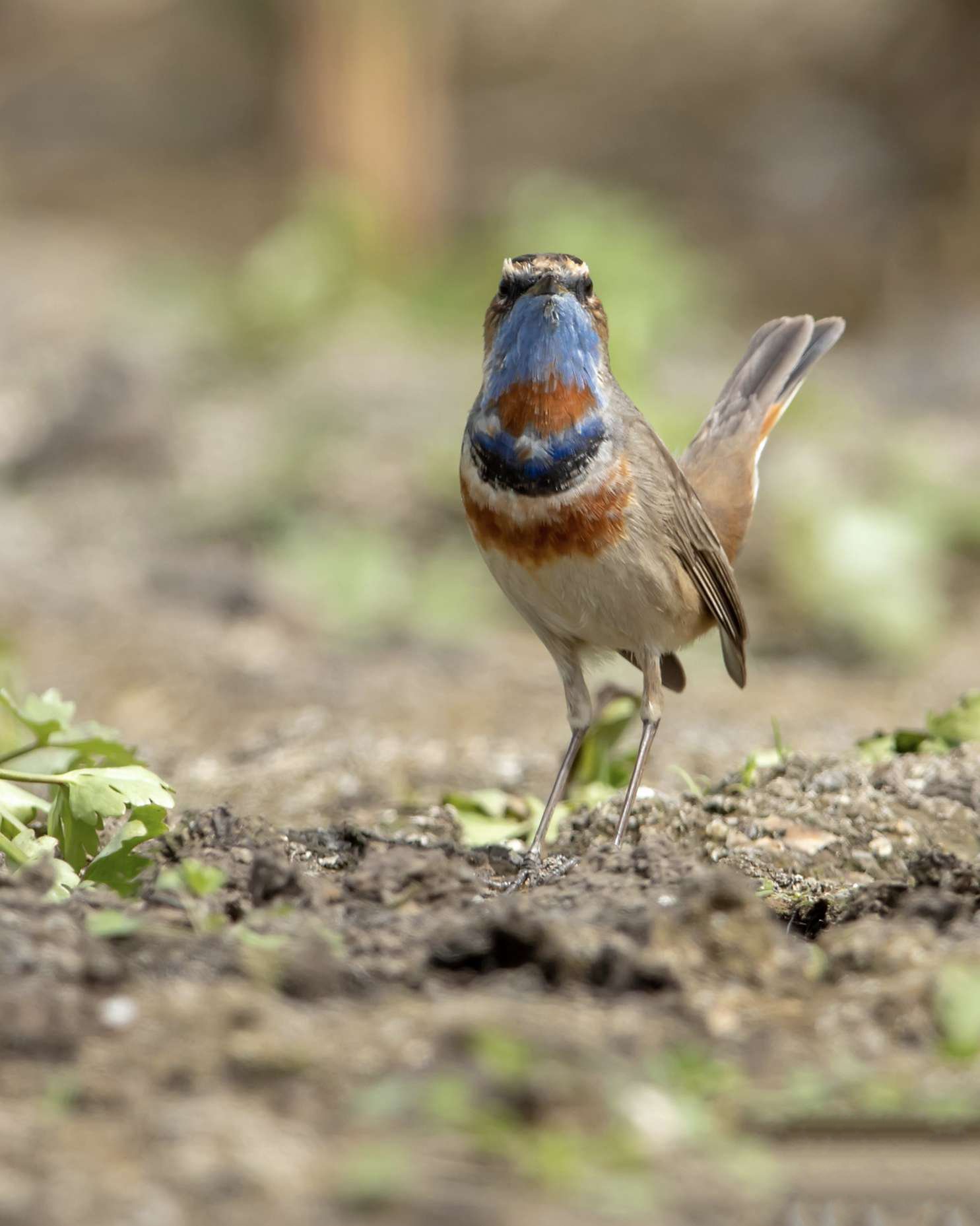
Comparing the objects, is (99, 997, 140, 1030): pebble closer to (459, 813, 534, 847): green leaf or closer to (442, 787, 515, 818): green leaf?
(459, 813, 534, 847): green leaf

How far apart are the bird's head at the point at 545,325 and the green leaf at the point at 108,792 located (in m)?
1.45

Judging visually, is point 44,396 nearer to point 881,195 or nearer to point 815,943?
point 815,943

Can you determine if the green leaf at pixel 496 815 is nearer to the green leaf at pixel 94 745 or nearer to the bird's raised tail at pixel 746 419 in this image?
the bird's raised tail at pixel 746 419

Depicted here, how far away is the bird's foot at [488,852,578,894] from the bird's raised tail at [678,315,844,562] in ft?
4.64

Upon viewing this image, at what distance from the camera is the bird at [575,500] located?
4.68 m

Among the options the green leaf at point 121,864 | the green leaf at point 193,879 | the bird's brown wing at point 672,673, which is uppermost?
the bird's brown wing at point 672,673

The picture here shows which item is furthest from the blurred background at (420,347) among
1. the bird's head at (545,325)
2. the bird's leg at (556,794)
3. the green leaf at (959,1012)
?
the green leaf at (959,1012)

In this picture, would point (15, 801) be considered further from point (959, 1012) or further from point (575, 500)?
point (959, 1012)

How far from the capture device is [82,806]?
159 inches

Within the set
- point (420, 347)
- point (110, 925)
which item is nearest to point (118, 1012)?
point (110, 925)

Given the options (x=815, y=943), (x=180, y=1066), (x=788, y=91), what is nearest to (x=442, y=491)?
(x=815, y=943)

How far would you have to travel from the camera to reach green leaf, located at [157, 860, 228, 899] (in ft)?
11.1

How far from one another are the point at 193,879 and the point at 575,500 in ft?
5.59

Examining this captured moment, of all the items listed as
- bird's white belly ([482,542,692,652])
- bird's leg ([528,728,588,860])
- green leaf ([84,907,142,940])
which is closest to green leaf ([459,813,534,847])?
bird's leg ([528,728,588,860])
